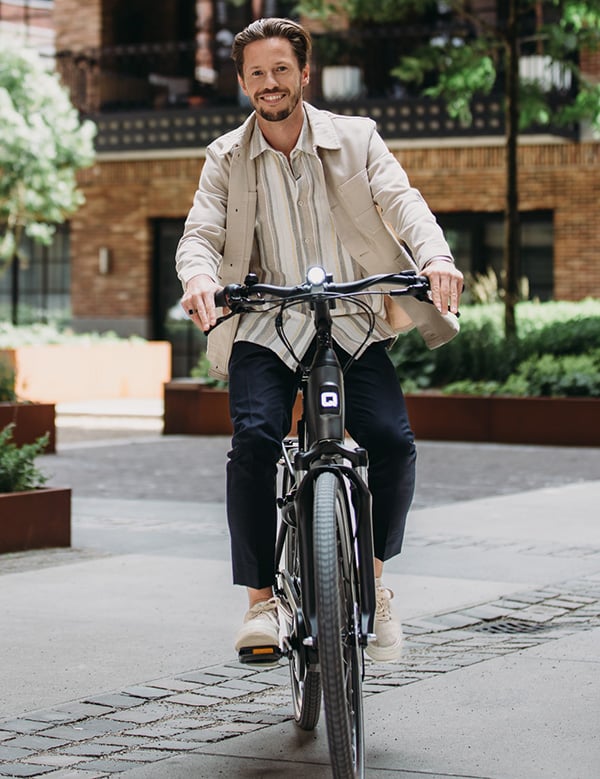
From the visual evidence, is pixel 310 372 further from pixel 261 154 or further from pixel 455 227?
pixel 455 227

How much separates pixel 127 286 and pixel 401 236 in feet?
70.5

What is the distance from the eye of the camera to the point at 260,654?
414 centimetres

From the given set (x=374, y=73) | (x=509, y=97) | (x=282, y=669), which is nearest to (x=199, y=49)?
(x=374, y=73)

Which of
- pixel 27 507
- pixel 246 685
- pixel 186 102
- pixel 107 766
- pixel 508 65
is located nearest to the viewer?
pixel 107 766

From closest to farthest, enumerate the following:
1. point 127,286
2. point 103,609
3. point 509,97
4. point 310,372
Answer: point 310,372 < point 103,609 < point 509,97 < point 127,286

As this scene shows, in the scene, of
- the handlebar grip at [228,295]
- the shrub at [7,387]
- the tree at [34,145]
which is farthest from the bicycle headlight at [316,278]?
the tree at [34,145]

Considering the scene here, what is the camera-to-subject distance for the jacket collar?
4.44m

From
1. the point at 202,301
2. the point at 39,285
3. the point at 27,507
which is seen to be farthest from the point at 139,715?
the point at 39,285

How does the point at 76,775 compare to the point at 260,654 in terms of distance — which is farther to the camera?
the point at 260,654

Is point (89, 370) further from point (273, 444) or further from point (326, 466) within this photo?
point (326, 466)

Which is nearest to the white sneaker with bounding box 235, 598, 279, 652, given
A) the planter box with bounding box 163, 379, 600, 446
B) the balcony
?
the planter box with bounding box 163, 379, 600, 446

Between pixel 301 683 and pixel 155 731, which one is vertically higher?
pixel 301 683

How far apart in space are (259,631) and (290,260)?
111cm

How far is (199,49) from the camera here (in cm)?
2570
